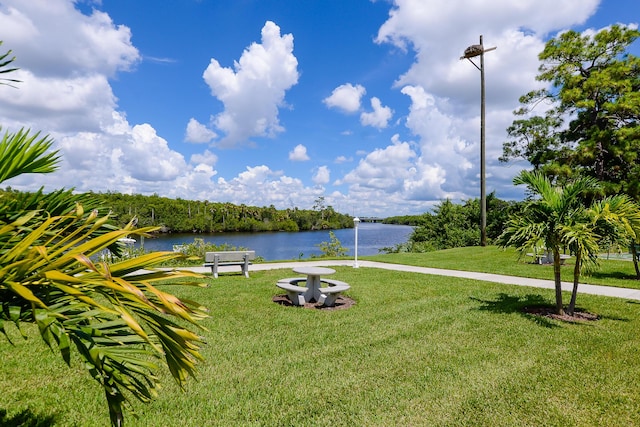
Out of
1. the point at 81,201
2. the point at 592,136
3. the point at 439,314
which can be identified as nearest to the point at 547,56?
the point at 592,136

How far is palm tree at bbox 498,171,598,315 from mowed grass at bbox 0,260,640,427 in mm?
1394

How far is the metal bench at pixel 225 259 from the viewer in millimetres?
10273

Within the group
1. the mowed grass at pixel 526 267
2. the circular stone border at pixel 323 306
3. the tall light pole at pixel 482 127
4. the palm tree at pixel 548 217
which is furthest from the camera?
the tall light pole at pixel 482 127

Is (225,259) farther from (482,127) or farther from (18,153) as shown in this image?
(482,127)

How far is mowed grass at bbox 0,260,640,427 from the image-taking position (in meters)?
3.32

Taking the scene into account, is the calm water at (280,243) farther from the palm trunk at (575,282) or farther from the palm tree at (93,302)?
the palm tree at (93,302)

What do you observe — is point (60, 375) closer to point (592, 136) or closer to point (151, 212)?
point (592, 136)

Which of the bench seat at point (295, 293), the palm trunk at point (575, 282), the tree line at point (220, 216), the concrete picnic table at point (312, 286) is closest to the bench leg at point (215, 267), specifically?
the bench seat at point (295, 293)

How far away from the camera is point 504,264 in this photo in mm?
13680

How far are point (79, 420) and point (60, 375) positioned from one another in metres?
1.26

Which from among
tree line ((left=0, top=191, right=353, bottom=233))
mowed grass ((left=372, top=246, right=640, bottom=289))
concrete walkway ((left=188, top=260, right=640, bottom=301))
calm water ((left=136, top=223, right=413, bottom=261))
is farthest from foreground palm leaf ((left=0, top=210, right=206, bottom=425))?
tree line ((left=0, top=191, right=353, bottom=233))

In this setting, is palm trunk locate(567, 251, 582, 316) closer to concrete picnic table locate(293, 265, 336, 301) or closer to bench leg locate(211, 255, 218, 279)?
concrete picnic table locate(293, 265, 336, 301)

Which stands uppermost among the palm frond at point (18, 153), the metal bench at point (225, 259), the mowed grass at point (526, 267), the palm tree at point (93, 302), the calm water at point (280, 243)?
the palm frond at point (18, 153)

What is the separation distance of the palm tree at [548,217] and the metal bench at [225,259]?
7.13 meters
